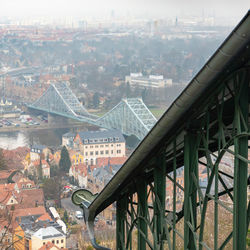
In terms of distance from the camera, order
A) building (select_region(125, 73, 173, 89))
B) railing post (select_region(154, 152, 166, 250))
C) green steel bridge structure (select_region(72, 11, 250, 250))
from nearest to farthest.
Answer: green steel bridge structure (select_region(72, 11, 250, 250)) → railing post (select_region(154, 152, 166, 250)) → building (select_region(125, 73, 173, 89))

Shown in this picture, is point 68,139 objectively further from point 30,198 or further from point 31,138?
point 30,198

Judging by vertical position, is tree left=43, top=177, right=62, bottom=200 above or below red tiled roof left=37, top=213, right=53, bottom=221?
above

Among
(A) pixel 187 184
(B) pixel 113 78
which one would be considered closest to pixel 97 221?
(A) pixel 187 184

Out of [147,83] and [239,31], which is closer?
[239,31]

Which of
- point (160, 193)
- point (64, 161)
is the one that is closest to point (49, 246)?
point (64, 161)

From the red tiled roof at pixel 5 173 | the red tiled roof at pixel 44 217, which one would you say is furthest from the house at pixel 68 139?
the red tiled roof at pixel 44 217

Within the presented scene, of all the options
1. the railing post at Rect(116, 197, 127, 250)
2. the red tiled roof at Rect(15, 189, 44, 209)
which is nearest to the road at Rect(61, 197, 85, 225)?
the red tiled roof at Rect(15, 189, 44, 209)

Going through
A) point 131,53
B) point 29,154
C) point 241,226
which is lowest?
point 241,226

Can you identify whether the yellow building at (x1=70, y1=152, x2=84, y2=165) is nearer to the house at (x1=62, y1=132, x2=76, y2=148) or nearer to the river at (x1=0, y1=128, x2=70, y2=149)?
the house at (x1=62, y1=132, x2=76, y2=148)

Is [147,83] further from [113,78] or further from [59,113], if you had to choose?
[59,113]
